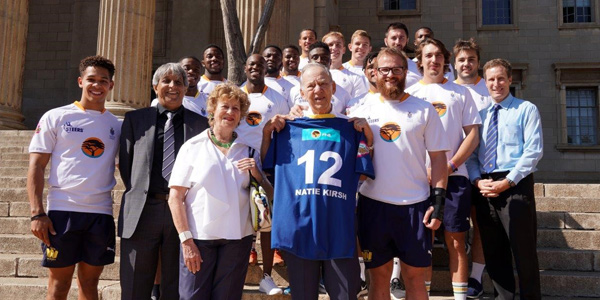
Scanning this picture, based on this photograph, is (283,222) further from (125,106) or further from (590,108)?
(590,108)

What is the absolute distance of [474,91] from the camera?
231 inches

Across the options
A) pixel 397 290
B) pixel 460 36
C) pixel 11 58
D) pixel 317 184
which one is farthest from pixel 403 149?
pixel 460 36

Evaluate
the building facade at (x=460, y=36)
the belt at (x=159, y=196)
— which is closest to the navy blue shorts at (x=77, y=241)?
the belt at (x=159, y=196)

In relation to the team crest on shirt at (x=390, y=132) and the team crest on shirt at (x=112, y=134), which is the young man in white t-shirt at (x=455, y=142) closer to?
the team crest on shirt at (x=390, y=132)

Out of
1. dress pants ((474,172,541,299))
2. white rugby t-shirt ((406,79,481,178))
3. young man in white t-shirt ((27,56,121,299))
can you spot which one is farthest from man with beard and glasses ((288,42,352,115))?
young man in white t-shirt ((27,56,121,299))

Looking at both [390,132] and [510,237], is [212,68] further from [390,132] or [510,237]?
[510,237]

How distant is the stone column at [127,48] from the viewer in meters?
12.3

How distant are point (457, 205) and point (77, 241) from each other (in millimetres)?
3233

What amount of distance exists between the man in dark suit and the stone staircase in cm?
138

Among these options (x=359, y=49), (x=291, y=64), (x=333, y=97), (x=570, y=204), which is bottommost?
(x=570, y=204)

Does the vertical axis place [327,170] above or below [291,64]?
below

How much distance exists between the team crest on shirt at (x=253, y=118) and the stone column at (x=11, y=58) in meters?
9.22

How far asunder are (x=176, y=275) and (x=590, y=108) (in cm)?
2193

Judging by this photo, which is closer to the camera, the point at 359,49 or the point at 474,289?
the point at 474,289
